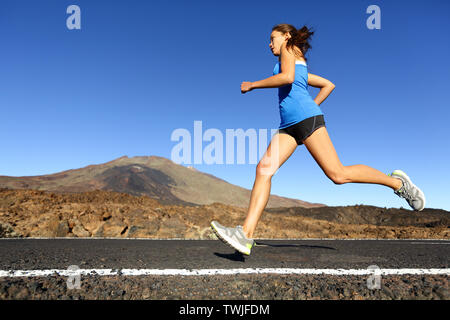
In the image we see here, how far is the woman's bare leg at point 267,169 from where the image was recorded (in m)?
2.99

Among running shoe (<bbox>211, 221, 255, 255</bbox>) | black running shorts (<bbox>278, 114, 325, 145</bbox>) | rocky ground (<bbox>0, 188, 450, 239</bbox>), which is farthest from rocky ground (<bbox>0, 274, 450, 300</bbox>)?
rocky ground (<bbox>0, 188, 450, 239</bbox>)

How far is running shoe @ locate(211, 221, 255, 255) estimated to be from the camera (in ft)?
9.00

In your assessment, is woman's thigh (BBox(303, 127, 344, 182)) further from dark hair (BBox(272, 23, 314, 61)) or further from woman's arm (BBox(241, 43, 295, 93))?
dark hair (BBox(272, 23, 314, 61))

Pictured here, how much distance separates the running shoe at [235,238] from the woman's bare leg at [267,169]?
0.19m

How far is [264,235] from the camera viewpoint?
38.1 ft

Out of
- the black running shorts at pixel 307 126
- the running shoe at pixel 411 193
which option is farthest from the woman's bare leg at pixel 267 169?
the running shoe at pixel 411 193

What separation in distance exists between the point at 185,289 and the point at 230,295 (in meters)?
0.27

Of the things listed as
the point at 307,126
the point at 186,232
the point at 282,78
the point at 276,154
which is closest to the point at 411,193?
the point at 307,126

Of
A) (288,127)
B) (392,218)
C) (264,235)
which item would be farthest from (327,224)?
(288,127)

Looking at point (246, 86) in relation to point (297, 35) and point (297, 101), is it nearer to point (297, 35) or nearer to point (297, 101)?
point (297, 101)

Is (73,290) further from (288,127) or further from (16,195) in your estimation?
(16,195)

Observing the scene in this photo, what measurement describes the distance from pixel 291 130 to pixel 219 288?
1.74m

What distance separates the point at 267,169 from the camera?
3.04m

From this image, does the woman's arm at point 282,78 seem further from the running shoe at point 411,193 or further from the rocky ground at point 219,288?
the running shoe at point 411,193
